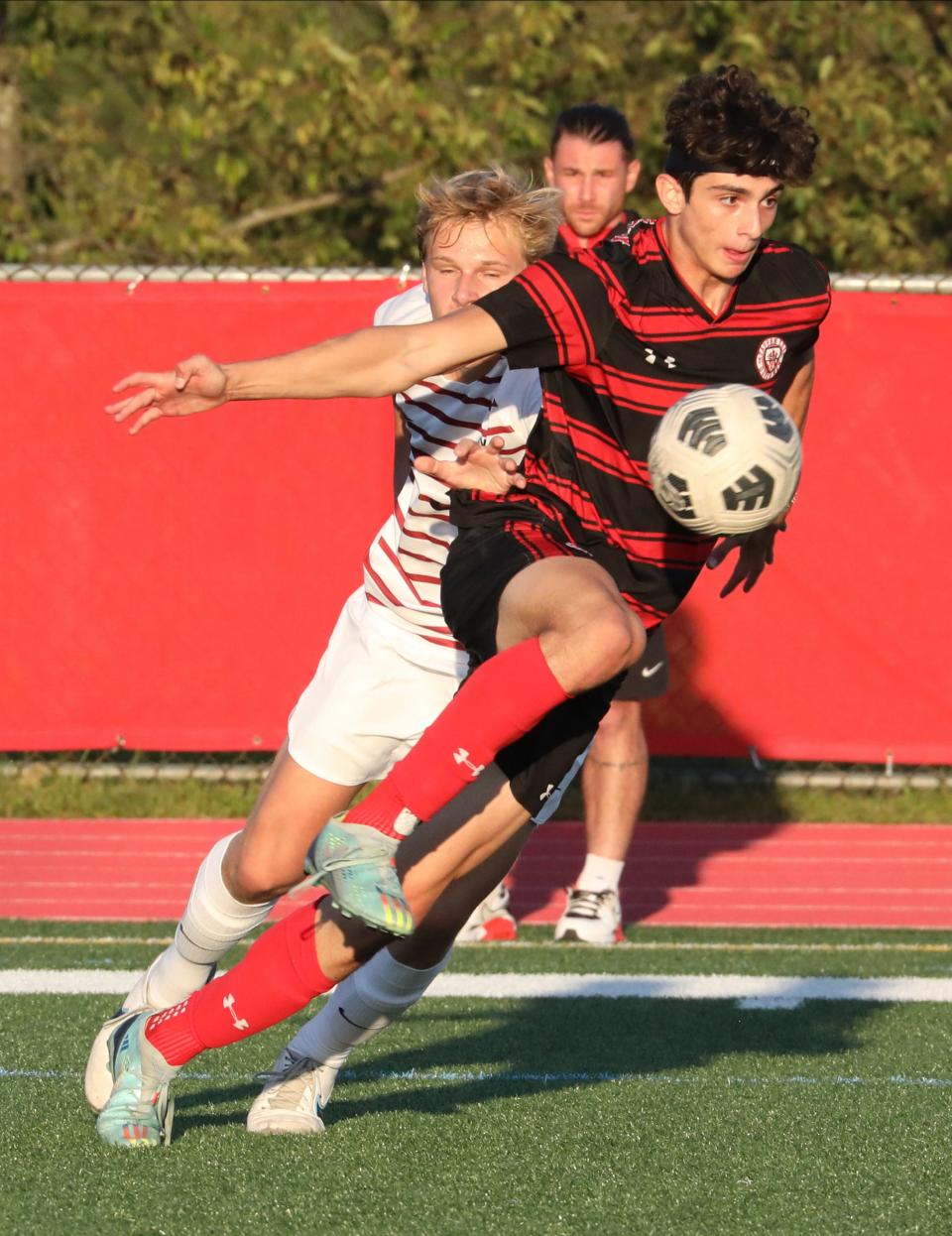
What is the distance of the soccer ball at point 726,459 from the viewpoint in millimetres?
3969

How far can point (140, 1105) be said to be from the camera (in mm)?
4137

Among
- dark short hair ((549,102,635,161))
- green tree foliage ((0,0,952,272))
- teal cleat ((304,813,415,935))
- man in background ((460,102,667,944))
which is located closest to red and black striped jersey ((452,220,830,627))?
teal cleat ((304,813,415,935))

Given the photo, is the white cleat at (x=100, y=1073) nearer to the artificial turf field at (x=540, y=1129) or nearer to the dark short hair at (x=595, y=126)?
the artificial turf field at (x=540, y=1129)

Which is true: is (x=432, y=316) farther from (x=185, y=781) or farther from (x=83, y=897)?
(x=185, y=781)

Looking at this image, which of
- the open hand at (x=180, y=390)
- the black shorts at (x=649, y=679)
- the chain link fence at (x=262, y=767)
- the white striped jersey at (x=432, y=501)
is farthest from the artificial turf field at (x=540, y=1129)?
the chain link fence at (x=262, y=767)

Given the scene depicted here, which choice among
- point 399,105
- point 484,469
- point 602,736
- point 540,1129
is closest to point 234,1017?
point 540,1129

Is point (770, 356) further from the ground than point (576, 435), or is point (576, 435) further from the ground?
point (770, 356)

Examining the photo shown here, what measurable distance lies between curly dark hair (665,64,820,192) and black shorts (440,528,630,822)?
0.89 meters

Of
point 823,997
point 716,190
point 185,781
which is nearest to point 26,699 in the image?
point 185,781

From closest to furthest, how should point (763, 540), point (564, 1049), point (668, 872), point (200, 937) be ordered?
1. point (200, 937)
2. point (763, 540)
3. point (564, 1049)
4. point (668, 872)

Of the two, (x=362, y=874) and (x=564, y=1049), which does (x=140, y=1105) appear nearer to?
(x=362, y=874)

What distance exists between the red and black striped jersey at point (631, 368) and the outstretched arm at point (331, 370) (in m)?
0.17

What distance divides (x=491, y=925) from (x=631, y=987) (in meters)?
1.00

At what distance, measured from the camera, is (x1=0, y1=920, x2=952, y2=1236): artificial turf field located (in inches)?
145
